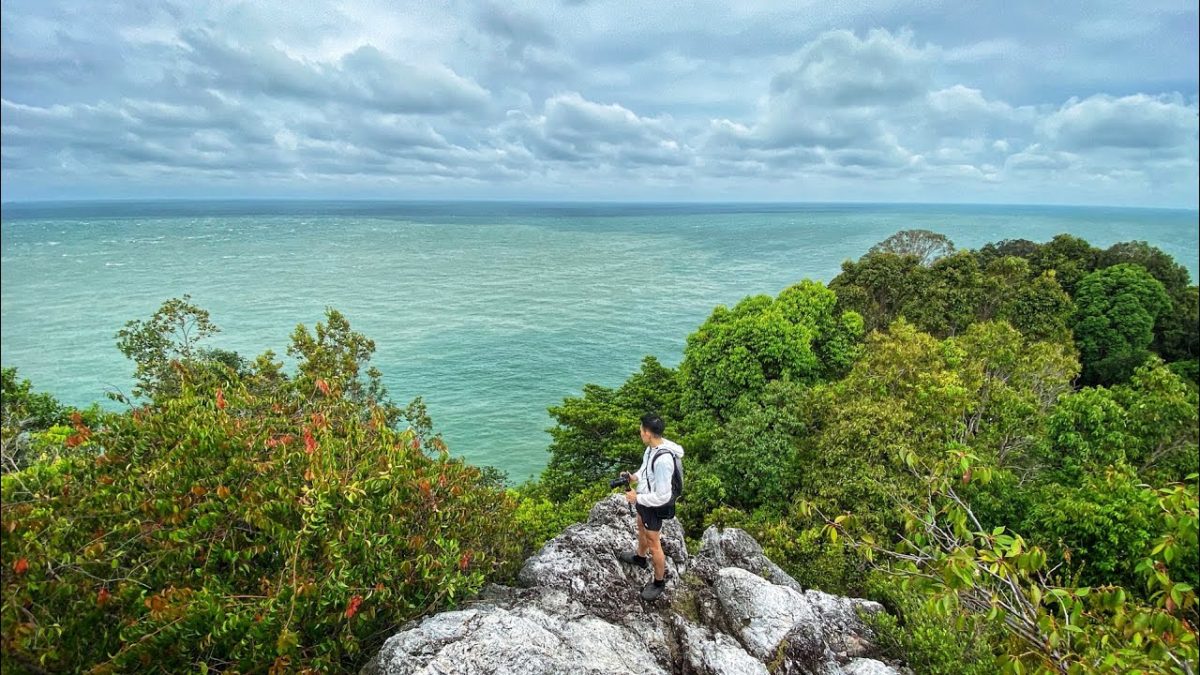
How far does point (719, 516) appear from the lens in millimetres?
14656

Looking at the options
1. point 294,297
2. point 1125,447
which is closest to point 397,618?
point 1125,447

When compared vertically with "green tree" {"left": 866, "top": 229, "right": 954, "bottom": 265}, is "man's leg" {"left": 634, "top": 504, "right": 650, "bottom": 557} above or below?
below

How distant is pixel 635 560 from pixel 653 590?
744 millimetres

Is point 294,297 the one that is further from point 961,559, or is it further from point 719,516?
point 961,559

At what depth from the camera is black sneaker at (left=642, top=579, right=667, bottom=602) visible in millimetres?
8297

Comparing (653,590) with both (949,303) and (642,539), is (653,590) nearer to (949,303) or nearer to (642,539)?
(642,539)

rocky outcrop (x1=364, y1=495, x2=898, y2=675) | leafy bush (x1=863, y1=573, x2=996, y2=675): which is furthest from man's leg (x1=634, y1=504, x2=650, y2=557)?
leafy bush (x1=863, y1=573, x2=996, y2=675)

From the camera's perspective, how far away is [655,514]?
8125 mm

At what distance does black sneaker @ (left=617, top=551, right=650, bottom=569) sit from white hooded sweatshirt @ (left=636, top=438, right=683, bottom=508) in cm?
142

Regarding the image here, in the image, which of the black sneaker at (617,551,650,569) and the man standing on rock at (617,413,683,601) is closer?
the man standing on rock at (617,413,683,601)

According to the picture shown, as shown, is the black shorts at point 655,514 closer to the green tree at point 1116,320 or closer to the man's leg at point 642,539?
the man's leg at point 642,539

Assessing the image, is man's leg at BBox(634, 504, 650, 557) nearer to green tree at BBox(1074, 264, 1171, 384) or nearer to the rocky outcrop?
the rocky outcrop

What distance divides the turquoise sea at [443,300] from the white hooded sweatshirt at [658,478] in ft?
77.4

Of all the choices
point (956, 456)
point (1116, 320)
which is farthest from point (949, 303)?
point (956, 456)
